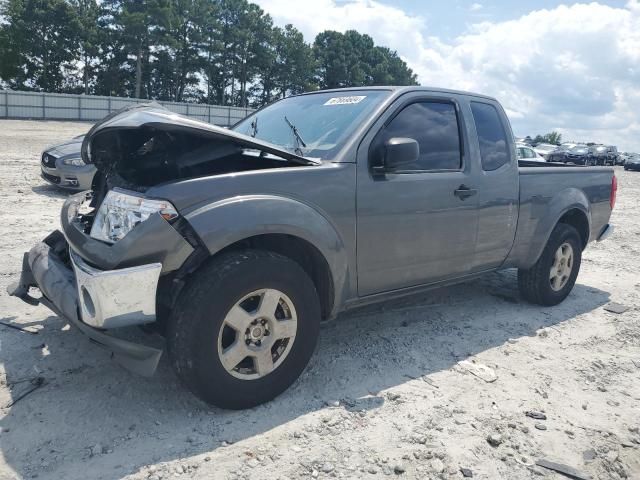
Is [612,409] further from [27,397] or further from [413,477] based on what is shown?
[27,397]

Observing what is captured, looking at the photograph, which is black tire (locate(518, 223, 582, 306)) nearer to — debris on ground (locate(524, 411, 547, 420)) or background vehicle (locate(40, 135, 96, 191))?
debris on ground (locate(524, 411, 547, 420))

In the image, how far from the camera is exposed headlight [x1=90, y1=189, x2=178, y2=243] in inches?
106

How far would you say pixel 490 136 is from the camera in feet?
14.8

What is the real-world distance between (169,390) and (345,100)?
2.36 m

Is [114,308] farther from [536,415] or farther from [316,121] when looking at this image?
[536,415]

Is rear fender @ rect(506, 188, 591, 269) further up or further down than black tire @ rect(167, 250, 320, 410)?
further up

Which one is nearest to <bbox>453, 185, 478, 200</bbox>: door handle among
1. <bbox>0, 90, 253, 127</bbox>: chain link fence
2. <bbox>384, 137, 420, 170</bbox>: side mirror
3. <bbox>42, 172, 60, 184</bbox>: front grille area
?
<bbox>384, 137, 420, 170</bbox>: side mirror

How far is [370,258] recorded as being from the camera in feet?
11.6

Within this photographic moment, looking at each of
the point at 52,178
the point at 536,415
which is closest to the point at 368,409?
the point at 536,415

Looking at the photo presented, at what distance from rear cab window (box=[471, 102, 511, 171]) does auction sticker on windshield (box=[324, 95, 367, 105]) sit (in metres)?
1.06

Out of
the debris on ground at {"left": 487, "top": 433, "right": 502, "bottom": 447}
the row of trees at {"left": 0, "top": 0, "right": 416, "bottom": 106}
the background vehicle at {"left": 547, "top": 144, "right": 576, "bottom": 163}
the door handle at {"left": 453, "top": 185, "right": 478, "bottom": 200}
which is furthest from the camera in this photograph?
the row of trees at {"left": 0, "top": 0, "right": 416, "bottom": 106}

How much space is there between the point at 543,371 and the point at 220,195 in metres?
2.62

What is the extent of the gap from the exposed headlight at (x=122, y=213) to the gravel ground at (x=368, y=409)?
3.19 ft

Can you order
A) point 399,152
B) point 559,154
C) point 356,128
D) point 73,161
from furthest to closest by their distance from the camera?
1. point 559,154
2. point 73,161
3. point 356,128
4. point 399,152
